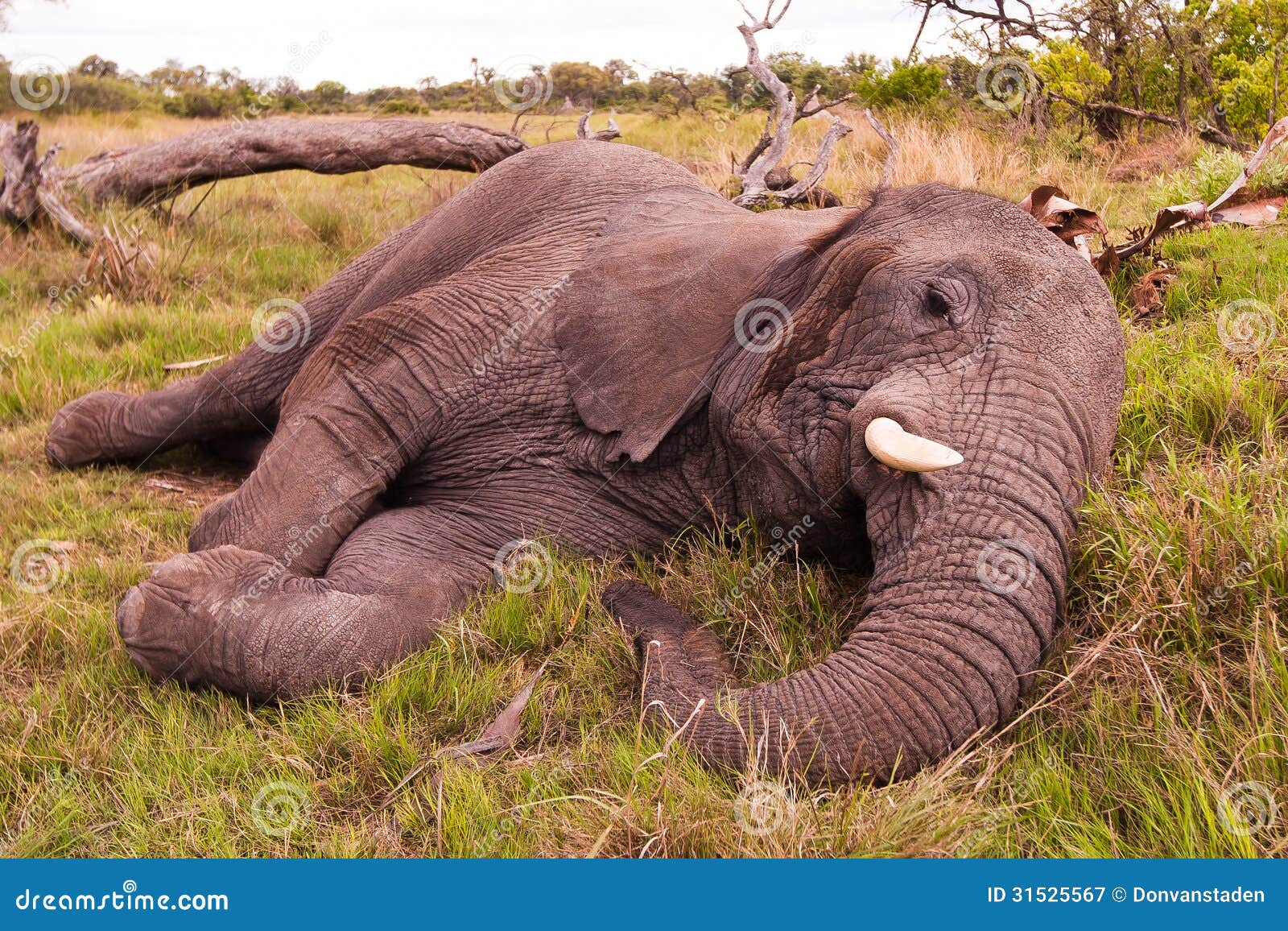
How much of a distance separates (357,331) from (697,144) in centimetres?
946

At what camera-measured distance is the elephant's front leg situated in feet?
14.7

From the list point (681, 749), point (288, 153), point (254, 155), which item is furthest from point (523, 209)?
point (254, 155)

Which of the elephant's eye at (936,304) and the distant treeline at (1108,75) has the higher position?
the distant treeline at (1108,75)

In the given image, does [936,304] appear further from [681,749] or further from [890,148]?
[890,148]

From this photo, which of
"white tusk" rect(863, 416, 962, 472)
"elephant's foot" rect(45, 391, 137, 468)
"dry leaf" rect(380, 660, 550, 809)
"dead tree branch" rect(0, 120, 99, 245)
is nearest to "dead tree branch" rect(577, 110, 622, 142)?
"dead tree branch" rect(0, 120, 99, 245)

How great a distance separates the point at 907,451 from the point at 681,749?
100 cm

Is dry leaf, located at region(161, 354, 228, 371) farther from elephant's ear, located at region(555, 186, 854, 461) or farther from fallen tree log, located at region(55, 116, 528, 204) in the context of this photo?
elephant's ear, located at region(555, 186, 854, 461)

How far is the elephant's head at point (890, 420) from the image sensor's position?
10.0ft

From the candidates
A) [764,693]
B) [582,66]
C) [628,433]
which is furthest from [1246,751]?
[582,66]

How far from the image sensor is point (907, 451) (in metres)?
3.15

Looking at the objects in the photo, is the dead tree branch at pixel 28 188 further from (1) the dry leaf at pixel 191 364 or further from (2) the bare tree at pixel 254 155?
(1) the dry leaf at pixel 191 364

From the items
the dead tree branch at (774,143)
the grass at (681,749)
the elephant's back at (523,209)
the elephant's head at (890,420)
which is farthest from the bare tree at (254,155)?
the elephant's head at (890,420)

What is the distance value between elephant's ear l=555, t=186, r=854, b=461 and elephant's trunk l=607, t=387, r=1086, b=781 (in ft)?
3.48

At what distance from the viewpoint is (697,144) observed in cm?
1353
